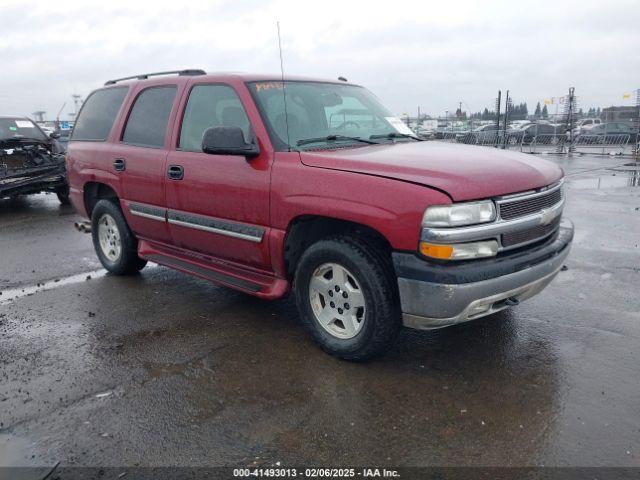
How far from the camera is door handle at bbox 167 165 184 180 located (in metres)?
4.42

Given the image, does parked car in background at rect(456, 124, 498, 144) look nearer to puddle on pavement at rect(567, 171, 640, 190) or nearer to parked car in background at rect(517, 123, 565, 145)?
parked car in background at rect(517, 123, 565, 145)

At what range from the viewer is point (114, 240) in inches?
226

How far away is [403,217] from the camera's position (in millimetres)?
3086

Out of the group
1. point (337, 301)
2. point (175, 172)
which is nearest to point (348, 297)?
point (337, 301)

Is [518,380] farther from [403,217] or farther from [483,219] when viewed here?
[403,217]

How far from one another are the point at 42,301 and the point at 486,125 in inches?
1283

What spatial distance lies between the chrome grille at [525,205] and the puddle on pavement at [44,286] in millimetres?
4418

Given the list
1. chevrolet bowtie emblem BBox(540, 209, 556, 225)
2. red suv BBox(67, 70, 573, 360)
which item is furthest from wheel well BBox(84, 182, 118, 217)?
chevrolet bowtie emblem BBox(540, 209, 556, 225)

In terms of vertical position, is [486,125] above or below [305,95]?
below

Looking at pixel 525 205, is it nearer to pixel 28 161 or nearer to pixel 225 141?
pixel 225 141

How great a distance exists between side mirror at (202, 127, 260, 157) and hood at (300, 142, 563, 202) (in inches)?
17.7

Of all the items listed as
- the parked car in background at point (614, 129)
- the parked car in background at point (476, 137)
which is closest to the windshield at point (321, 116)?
the parked car in background at point (476, 137)

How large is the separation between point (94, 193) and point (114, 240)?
57 centimetres

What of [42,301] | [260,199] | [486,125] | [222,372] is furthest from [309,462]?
[486,125]
